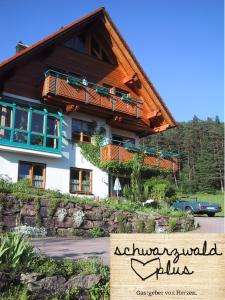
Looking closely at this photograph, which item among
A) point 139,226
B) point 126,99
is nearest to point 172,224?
point 139,226

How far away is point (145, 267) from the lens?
3160 millimetres

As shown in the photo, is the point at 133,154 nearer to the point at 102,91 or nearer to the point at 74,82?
the point at 102,91

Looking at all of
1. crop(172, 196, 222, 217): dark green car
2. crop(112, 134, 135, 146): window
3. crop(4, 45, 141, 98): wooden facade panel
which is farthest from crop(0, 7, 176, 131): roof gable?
crop(172, 196, 222, 217): dark green car

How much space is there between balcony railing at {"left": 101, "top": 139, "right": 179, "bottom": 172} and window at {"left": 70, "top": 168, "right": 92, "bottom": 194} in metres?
1.48

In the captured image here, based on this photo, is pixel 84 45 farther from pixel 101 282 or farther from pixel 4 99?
pixel 101 282

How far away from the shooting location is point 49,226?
1587 cm

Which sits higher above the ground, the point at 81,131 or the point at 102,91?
the point at 102,91

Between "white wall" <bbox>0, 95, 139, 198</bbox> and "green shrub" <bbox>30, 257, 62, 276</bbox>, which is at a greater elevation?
"white wall" <bbox>0, 95, 139, 198</bbox>

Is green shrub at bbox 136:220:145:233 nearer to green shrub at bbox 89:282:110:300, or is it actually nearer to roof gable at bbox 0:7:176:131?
roof gable at bbox 0:7:176:131

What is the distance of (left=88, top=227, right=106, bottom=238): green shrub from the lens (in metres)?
16.8

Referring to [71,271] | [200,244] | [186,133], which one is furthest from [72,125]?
[186,133]

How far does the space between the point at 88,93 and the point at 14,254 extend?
53.2ft

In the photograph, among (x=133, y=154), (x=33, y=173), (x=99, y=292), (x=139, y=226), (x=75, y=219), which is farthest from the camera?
(x=133, y=154)

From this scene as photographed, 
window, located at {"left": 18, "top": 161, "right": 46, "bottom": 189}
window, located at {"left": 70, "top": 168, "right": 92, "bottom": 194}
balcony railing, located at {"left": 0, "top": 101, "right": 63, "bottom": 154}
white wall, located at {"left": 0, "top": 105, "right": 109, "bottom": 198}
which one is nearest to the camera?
white wall, located at {"left": 0, "top": 105, "right": 109, "bottom": 198}
